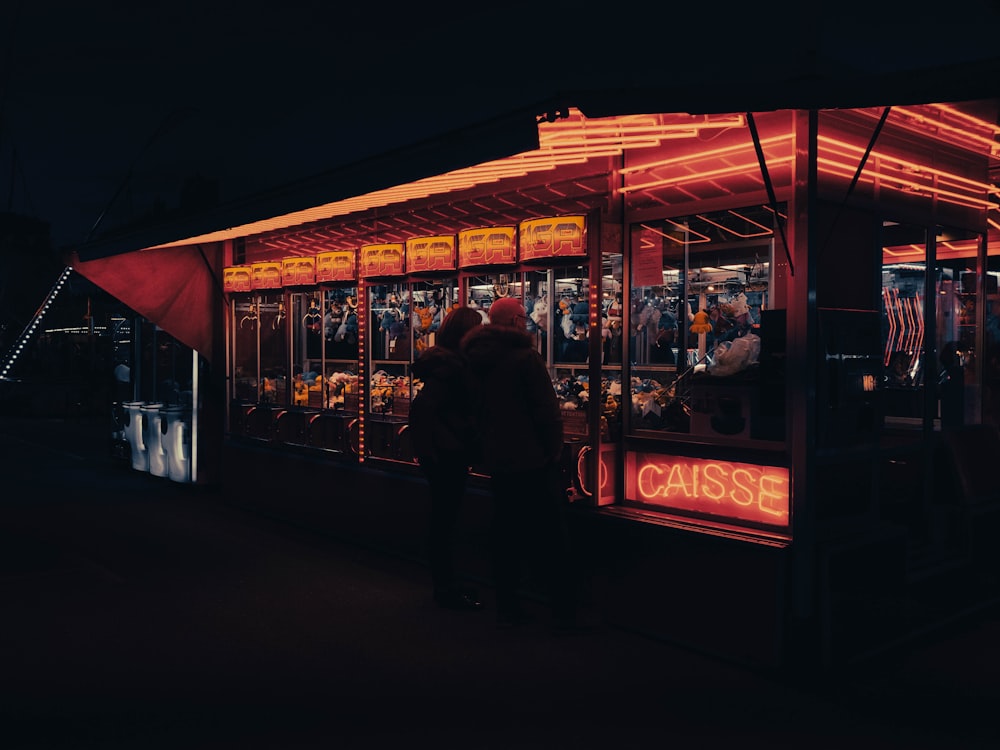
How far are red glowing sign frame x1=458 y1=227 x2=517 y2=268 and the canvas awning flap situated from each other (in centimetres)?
492

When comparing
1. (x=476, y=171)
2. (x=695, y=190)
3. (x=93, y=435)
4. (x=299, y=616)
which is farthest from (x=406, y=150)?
(x=93, y=435)

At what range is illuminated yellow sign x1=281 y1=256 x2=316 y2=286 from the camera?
33.0ft

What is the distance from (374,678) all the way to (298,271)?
5.96 metres

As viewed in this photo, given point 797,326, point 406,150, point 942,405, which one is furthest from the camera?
point 942,405

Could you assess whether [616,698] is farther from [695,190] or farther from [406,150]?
[406,150]

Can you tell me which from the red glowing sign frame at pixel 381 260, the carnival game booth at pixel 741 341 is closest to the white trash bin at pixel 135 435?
the red glowing sign frame at pixel 381 260

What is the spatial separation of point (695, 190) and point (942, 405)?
2.65 meters

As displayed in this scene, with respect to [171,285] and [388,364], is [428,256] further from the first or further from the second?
[171,285]

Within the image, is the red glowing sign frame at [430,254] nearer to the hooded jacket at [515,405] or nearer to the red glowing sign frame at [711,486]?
the hooded jacket at [515,405]

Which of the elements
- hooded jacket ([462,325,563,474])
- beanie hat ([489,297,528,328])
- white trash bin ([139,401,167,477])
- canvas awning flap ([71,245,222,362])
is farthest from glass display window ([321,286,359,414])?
white trash bin ([139,401,167,477])

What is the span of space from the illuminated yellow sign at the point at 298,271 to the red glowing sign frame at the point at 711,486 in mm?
4757

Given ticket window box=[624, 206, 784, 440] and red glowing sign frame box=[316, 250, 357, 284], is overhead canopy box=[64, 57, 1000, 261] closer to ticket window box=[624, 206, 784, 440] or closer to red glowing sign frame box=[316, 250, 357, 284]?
ticket window box=[624, 206, 784, 440]

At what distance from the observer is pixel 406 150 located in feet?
20.4

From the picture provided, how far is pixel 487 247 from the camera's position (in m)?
7.73
